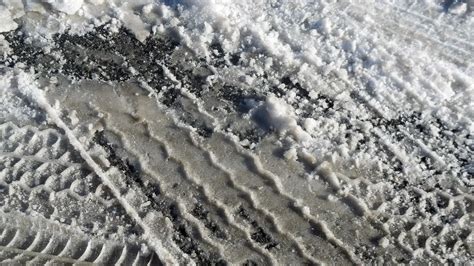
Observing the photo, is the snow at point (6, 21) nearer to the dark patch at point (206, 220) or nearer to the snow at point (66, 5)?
the snow at point (66, 5)

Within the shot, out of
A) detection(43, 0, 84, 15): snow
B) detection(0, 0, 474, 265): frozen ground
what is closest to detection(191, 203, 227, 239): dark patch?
detection(0, 0, 474, 265): frozen ground

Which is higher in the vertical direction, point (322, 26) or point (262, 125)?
point (322, 26)

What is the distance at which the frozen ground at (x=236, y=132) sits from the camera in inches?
90.6

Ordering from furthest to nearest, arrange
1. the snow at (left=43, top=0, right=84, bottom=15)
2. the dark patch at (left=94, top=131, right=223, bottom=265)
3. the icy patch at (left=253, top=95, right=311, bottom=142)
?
the snow at (left=43, top=0, right=84, bottom=15) → the icy patch at (left=253, top=95, right=311, bottom=142) → the dark patch at (left=94, top=131, right=223, bottom=265)

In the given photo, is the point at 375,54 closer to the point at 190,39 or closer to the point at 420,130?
the point at 420,130

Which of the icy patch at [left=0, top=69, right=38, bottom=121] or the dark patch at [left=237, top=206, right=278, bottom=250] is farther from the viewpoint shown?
the icy patch at [left=0, top=69, right=38, bottom=121]

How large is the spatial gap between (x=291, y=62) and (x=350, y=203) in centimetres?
76

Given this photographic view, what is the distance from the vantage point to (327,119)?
2.55 meters

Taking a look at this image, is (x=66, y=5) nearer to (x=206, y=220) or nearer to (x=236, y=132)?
(x=236, y=132)

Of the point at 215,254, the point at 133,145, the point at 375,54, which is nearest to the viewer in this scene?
the point at 215,254

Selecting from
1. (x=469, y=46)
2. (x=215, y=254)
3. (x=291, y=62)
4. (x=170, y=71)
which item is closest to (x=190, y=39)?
(x=170, y=71)

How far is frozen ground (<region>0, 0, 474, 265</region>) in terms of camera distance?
2301 millimetres

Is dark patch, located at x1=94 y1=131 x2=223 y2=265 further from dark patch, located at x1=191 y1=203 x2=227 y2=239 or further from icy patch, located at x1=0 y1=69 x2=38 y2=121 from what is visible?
icy patch, located at x1=0 y1=69 x2=38 y2=121

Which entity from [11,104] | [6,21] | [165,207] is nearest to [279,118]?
[165,207]
